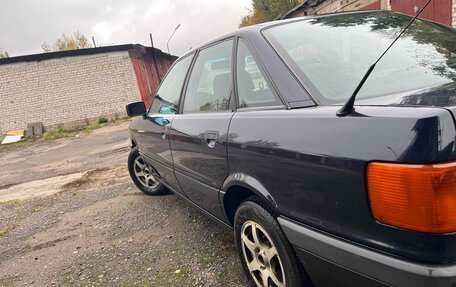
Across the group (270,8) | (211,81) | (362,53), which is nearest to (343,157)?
(362,53)

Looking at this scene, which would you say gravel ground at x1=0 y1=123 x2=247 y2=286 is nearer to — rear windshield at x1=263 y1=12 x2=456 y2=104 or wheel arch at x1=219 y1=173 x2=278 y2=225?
wheel arch at x1=219 y1=173 x2=278 y2=225

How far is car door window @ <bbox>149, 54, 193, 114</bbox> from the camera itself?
3.28 m

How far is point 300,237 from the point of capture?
67.8 inches

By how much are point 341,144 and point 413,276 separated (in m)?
0.52

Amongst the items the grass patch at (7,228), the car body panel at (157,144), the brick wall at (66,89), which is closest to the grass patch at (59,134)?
the brick wall at (66,89)

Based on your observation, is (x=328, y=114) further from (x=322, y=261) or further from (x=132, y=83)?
(x=132, y=83)

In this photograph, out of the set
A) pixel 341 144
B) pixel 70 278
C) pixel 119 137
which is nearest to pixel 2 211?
pixel 70 278

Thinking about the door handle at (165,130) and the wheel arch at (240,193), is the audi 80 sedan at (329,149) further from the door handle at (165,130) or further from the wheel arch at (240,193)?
the door handle at (165,130)

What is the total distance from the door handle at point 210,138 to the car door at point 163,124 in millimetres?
795

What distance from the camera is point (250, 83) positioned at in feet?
7.28

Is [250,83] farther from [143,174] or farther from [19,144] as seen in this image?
[19,144]

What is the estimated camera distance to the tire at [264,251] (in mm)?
1865

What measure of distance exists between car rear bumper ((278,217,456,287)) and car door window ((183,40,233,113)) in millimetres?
1035

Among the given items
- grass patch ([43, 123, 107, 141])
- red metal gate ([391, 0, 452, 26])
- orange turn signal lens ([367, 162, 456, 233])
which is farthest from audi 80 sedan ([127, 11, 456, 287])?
grass patch ([43, 123, 107, 141])
